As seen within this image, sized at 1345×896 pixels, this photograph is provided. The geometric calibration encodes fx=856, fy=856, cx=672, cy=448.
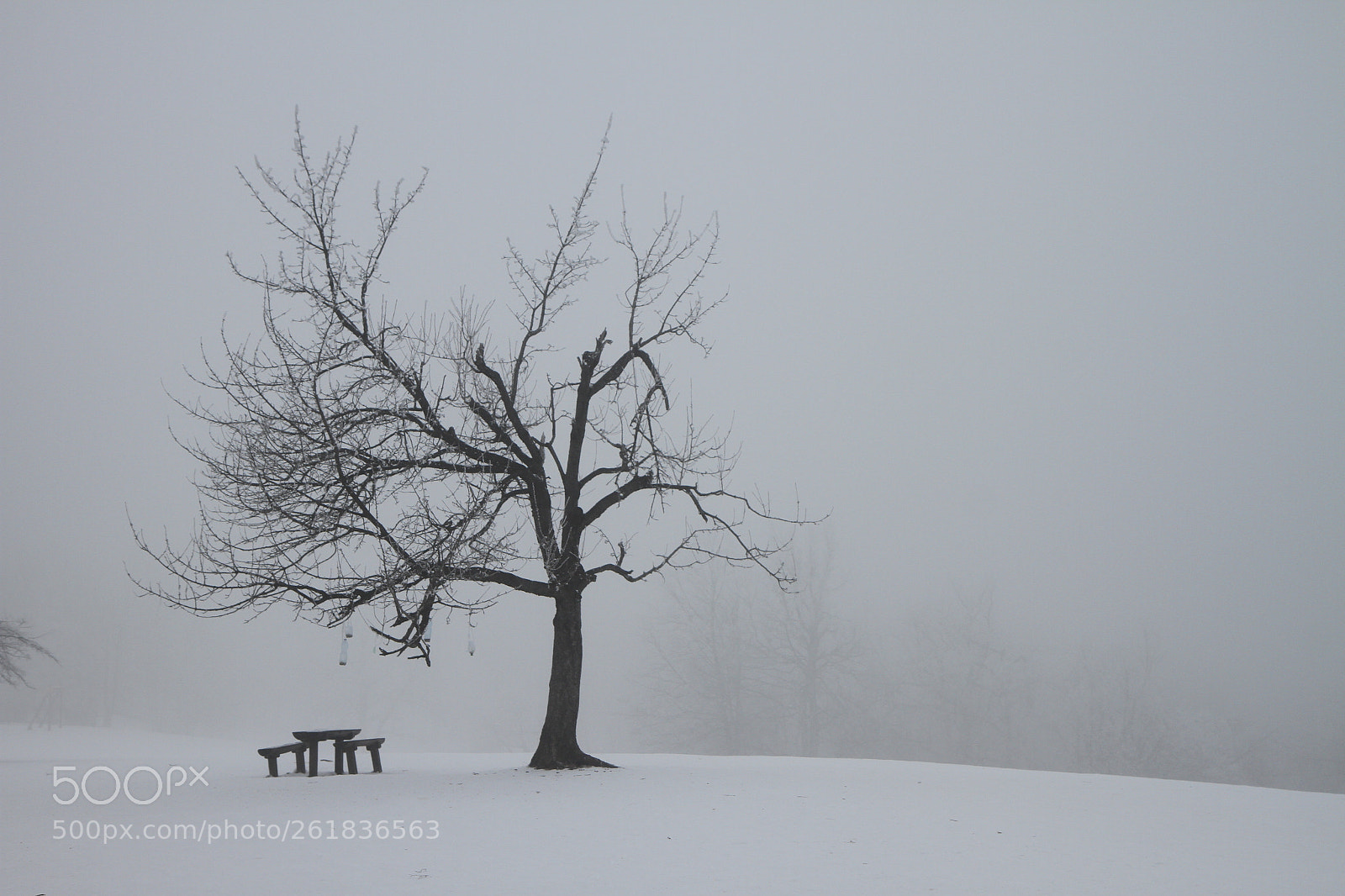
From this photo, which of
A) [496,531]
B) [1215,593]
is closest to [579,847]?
[496,531]

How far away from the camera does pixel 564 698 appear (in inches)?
480

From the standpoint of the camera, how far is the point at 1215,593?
7738cm

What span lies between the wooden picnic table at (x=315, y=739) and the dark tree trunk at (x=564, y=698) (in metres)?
3.14

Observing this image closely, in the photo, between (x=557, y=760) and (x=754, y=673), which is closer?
(x=557, y=760)

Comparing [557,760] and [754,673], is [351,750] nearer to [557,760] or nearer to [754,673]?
[557,760]

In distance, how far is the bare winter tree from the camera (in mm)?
10453

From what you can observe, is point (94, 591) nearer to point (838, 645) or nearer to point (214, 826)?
point (838, 645)

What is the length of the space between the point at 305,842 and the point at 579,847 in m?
2.31

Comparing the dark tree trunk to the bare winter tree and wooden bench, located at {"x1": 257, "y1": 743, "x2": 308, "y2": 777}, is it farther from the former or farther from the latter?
wooden bench, located at {"x1": 257, "y1": 743, "x2": 308, "y2": 777}

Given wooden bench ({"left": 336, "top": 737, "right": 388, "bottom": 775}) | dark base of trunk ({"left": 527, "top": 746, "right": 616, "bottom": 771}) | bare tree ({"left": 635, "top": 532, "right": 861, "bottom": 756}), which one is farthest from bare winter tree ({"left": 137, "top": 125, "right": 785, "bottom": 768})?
bare tree ({"left": 635, "top": 532, "right": 861, "bottom": 756})

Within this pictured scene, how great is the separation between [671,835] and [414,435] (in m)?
6.80

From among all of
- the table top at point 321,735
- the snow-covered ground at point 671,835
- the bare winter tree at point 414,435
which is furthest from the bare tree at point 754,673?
the snow-covered ground at point 671,835

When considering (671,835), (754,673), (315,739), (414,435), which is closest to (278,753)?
(315,739)

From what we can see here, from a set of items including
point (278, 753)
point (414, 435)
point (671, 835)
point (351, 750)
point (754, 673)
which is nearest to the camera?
point (671, 835)
